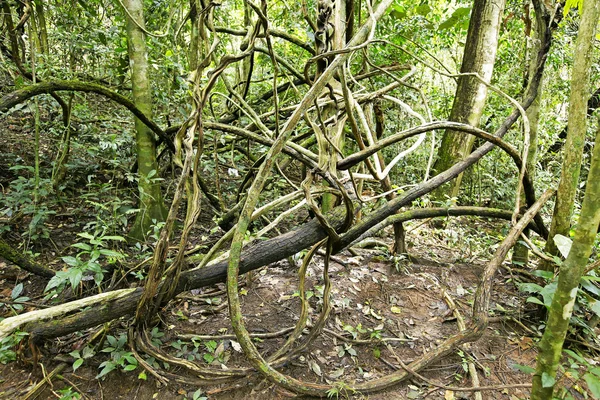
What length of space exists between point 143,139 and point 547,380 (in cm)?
304

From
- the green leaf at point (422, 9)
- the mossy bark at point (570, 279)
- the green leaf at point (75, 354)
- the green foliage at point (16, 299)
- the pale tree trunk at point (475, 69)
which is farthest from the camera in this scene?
the green leaf at point (422, 9)

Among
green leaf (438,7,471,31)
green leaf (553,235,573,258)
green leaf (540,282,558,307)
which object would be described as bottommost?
green leaf (540,282,558,307)

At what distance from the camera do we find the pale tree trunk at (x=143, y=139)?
2908 millimetres

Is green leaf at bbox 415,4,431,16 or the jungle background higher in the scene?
green leaf at bbox 415,4,431,16

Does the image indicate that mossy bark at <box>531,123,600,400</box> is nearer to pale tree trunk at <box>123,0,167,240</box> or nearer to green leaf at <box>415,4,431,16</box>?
pale tree trunk at <box>123,0,167,240</box>

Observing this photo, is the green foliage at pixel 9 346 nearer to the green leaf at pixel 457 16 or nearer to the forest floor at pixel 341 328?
the forest floor at pixel 341 328

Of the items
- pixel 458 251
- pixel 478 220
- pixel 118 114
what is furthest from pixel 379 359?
pixel 118 114

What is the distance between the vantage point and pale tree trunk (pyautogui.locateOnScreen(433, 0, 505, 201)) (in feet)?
12.1

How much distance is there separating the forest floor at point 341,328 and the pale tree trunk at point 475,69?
3.74 ft

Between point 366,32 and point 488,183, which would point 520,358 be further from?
point 488,183

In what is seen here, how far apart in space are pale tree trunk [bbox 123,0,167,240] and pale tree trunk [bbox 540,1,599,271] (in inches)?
111

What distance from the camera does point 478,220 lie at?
4809mm

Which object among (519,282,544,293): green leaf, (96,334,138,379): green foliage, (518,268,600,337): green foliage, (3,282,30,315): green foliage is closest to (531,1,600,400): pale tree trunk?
(518,268,600,337): green foliage

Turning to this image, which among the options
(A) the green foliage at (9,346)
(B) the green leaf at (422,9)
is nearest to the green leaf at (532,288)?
(A) the green foliage at (9,346)
